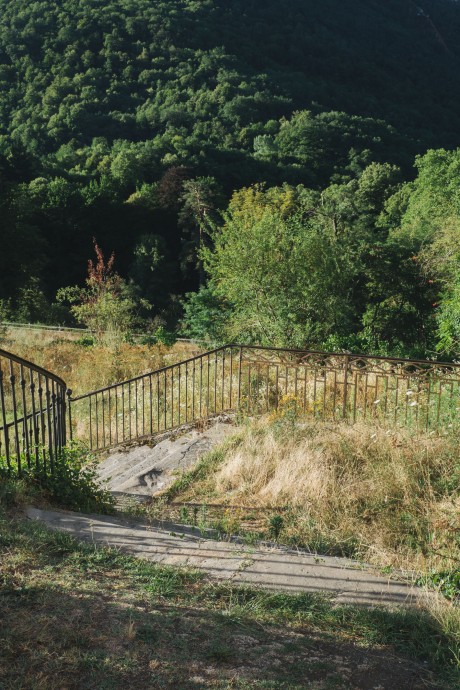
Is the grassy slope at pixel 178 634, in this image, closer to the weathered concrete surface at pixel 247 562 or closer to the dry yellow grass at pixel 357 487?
the weathered concrete surface at pixel 247 562

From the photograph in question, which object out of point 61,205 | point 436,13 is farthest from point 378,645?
point 436,13

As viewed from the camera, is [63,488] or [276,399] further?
[276,399]

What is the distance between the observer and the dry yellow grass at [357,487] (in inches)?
174

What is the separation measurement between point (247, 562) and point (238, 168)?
45258 millimetres

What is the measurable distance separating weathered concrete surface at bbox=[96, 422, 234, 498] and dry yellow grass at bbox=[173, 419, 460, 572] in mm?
667

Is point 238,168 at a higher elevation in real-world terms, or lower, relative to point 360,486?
higher

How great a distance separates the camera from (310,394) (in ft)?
31.2

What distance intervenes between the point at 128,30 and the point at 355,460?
6563cm

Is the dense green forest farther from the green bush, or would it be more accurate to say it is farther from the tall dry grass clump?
the green bush

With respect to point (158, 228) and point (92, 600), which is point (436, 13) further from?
point (92, 600)

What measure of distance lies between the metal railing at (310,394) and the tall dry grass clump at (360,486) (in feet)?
2.68

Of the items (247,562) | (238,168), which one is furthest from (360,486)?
(238,168)

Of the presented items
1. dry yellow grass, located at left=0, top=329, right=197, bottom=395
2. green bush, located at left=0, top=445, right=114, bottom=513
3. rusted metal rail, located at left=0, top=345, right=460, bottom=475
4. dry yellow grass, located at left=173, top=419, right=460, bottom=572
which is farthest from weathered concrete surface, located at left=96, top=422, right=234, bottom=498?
dry yellow grass, located at left=0, top=329, right=197, bottom=395

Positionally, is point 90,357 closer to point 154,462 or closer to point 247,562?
point 154,462
